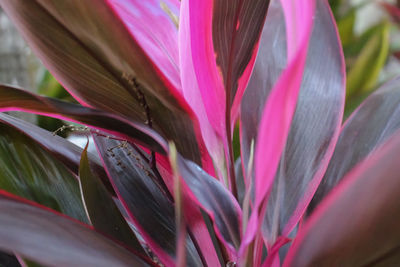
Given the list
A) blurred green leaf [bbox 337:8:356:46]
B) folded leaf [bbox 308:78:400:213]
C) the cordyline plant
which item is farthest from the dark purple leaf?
blurred green leaf [bbox 337:8:356:46]

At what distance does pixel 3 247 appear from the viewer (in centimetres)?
19

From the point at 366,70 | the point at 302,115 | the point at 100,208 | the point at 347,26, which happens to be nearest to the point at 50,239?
the point at 100,208

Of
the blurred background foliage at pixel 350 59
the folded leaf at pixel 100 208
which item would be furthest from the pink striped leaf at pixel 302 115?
the blurred background foliage at pixel 350 59

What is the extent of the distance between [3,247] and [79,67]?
0.12m

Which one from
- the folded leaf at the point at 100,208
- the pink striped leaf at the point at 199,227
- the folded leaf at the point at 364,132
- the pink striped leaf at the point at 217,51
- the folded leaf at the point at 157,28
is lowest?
the folded leaf at the point at 364,132

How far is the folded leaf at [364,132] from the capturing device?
1.11ft

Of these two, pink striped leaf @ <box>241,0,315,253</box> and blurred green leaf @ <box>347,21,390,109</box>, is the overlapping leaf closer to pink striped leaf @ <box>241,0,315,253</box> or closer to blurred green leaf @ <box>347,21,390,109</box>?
pink striped leaf @ <box>241,0,315,253</box>

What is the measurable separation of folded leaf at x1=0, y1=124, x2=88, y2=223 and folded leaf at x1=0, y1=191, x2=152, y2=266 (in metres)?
0.09

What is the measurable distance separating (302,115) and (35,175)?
21 centimetres

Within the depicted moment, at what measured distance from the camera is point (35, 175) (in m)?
0.33

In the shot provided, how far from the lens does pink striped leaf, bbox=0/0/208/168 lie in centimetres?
25

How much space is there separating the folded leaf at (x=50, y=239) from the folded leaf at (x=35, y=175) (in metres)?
0.09

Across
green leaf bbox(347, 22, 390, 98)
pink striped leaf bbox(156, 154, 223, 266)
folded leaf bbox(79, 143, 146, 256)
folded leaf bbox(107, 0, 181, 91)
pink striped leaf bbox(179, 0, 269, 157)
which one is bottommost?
green leaf bbox(347, 22, 390, 98)

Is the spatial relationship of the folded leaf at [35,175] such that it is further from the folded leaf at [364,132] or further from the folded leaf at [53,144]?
the folded leaf at [364,132]
